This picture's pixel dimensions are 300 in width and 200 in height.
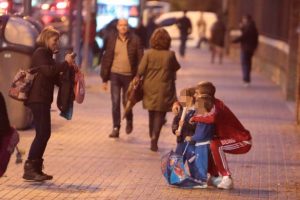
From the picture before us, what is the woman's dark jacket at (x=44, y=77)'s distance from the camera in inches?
451

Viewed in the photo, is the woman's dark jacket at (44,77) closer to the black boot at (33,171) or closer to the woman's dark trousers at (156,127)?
the black boot at (33,171)

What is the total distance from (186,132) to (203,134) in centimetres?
26

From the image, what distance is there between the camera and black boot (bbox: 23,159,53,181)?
1159cm

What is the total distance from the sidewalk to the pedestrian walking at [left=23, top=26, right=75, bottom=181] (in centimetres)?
22

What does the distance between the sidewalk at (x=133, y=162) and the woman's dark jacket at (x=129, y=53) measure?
3.25ft

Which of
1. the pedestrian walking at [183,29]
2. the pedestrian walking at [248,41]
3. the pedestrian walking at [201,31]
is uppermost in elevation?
the pedestrian walking at [248,41]

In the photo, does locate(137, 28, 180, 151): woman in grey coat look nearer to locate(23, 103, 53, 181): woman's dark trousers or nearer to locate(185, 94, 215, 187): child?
locate(185, 94, 215, 187): child

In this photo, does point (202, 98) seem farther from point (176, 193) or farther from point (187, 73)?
point (187, 73)

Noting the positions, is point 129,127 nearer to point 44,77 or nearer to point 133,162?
point 133,162

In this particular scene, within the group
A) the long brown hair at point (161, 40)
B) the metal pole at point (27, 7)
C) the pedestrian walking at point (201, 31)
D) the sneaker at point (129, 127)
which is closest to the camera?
the long brown hair at point (161, 40)

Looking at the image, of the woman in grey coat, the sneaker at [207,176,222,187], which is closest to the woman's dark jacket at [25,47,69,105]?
the sneaker at [207,176,222,187]

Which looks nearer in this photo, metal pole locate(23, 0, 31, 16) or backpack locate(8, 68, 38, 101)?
backpack locate(8, 68, 38, 101)

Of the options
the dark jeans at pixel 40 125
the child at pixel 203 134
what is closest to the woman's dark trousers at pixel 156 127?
the child at pixel 203 134

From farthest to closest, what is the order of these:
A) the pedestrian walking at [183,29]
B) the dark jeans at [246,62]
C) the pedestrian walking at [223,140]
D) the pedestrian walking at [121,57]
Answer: the pedestrian walking at [183,29]
the dark jeans at [246,62]
the pedestrian walking at [121,57]
the pedestrian walking at [223,140]
